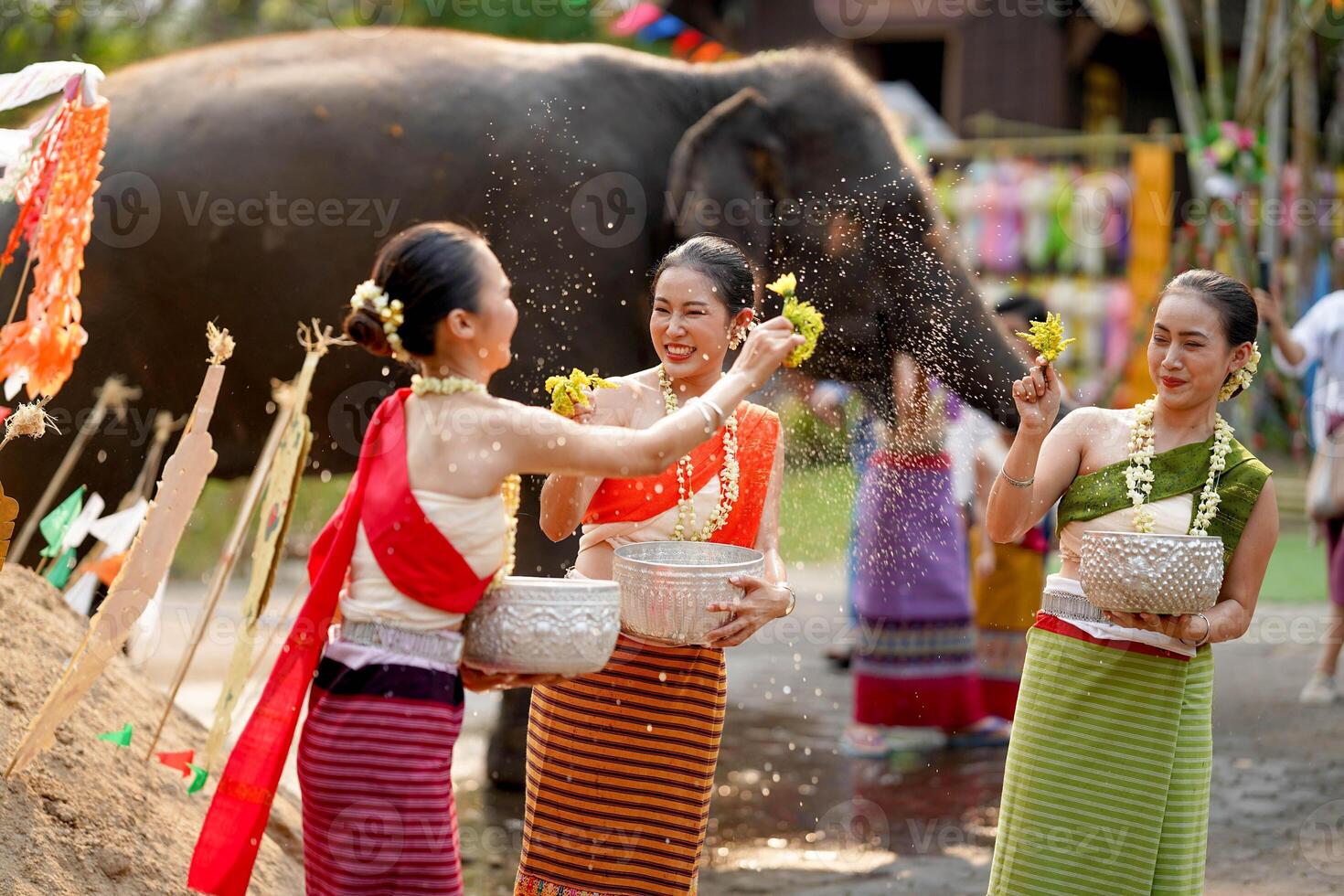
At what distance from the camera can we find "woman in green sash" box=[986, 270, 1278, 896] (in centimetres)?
281

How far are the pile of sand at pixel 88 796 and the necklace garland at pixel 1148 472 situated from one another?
1.93 m

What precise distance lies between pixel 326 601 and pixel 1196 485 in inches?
62.1

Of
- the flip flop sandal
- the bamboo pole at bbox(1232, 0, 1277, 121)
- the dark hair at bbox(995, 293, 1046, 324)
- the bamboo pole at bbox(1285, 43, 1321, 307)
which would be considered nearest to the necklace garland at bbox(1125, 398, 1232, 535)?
the flip flop sandal

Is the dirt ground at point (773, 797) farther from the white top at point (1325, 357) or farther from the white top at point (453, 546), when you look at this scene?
the white top at point (1325, 357)

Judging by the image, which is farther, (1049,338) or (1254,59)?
(1254,59)

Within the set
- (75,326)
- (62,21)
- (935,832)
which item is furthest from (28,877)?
(62,21)

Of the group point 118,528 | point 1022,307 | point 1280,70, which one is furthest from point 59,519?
point 1280,70

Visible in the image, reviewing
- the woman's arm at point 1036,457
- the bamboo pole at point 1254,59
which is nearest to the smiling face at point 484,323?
the woman's arm at point 1036,457

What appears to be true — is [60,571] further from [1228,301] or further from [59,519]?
[1228,301]

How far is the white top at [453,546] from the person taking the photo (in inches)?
→ 91.0

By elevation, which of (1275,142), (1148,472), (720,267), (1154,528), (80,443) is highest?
(1275,142)

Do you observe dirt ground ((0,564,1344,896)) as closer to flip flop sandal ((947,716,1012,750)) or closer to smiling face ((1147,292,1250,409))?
flip flop sandal ((947,716,1012,750))

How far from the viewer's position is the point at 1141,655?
2.83 m

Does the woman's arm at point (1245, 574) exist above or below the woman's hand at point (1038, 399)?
below
